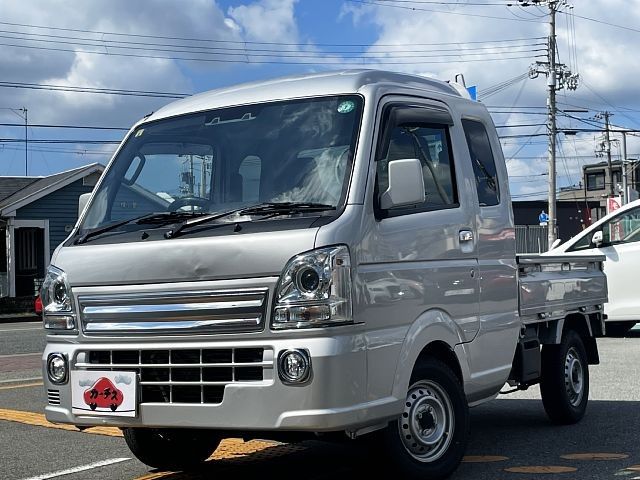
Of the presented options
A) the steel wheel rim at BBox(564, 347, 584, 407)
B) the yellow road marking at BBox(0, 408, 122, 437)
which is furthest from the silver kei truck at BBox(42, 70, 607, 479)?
the yellow road marking at BBox(0, 408, 122, 437)

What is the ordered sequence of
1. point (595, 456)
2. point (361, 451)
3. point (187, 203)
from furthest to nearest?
point (361, 451), point (595, 456), point (187, 203)

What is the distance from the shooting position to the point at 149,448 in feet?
A: 19.5

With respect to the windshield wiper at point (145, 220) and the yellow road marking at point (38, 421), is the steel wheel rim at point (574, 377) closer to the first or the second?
the yellow road marking at point (38, 421)

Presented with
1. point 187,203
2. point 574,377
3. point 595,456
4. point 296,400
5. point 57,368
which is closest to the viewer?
point 296,400

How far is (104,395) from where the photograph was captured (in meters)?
4.96

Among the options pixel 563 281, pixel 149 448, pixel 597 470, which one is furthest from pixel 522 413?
pixel 149 448

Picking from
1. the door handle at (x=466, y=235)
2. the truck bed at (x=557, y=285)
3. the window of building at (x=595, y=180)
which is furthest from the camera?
the window of building at (x=595, y=180)

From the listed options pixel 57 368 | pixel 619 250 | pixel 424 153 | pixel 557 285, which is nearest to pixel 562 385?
pixel 557 285

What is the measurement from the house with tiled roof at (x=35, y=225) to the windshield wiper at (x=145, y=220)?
2670 cm

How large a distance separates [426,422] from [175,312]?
1.60m

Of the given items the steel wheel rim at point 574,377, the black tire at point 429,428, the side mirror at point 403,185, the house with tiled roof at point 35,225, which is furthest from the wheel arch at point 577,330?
the house with tiled roof at point 35,225

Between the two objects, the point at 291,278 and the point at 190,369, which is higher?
the point at 291,278

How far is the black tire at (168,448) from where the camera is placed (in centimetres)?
590

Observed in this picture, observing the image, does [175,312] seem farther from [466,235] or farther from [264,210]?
[466,235]
